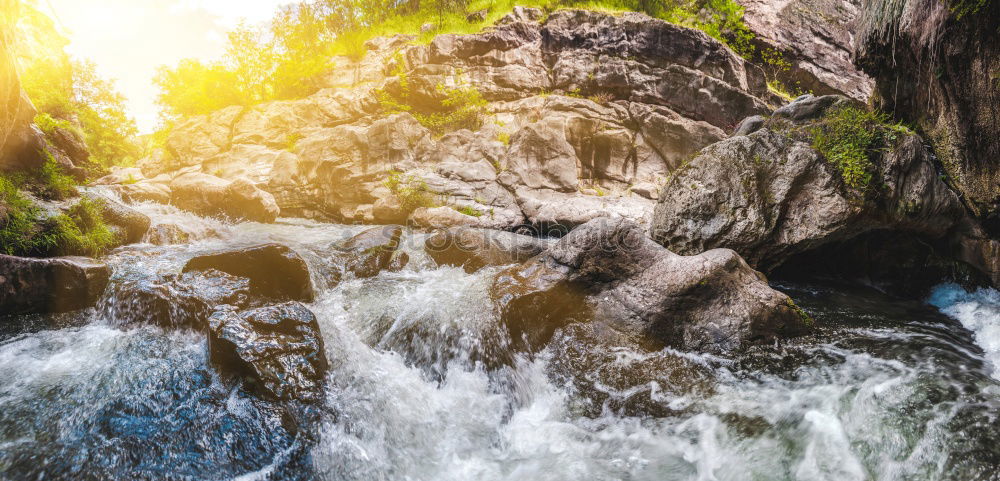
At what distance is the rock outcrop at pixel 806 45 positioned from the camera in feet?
63.0

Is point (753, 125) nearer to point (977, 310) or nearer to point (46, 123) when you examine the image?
point (977, 310)

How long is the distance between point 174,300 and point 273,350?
→ 2551 millimetres

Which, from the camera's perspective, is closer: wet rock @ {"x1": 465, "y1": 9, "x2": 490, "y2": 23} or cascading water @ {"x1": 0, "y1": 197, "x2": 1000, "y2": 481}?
cascading water @ {"x1": 0, "y1": 197, "x2": 1000, "y2": 481}

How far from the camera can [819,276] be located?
8.19m

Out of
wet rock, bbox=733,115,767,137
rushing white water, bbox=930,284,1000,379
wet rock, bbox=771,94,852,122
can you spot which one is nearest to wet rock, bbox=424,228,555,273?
wet rock, bbox=771,94,852,122

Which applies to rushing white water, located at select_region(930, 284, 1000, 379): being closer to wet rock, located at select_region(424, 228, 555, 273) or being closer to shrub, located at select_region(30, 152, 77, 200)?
wet rock, located at select_region(424, 228, 555, 273)

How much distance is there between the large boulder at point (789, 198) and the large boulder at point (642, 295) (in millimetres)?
1500

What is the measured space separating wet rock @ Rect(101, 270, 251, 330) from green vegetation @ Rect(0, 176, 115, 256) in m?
2.18

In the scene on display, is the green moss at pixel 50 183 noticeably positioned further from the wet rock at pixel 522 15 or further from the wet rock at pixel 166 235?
the wet rock at pixel 522 15

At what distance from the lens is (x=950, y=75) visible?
5785 millimetres

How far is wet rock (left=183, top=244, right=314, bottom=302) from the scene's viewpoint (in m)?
6.20

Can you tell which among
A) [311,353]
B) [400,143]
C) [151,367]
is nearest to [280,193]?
[400,143]

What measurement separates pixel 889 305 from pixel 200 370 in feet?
36.1

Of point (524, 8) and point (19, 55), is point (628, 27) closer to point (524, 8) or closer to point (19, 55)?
point (524, 8)
